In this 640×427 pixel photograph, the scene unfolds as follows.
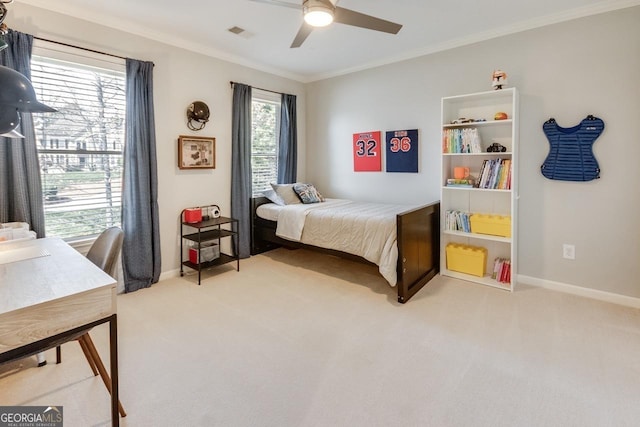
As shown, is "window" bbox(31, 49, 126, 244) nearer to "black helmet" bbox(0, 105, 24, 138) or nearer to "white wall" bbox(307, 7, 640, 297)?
"black helmet" bbox(0, 105, 24, 138)

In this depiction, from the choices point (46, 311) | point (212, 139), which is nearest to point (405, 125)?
point (212, 139)

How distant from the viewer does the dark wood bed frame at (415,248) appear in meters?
2.90

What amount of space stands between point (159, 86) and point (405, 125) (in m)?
2.78

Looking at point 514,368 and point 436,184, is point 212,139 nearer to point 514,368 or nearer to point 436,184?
point 436,184

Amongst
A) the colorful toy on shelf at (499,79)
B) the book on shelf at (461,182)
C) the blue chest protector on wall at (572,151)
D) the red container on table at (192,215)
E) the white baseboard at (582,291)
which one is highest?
the colorful toy on shelf at (499,79)

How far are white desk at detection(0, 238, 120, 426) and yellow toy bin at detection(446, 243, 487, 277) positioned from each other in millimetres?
3169

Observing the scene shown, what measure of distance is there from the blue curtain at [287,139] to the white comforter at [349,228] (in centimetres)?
82

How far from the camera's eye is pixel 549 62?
10.1ft

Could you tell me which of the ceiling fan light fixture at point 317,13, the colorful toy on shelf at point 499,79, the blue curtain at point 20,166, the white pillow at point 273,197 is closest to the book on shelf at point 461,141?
the colorful toy on shelf at point 499,79

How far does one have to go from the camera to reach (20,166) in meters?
2.54

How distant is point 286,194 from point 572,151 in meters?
3.03

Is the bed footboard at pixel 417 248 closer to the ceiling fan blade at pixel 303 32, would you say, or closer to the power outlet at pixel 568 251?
the power outlet at pixel 568 251

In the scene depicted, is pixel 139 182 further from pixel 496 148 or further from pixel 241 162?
pixel 496 148

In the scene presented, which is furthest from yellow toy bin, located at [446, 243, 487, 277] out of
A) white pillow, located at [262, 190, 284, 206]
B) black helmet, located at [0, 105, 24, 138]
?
black helmet, located at [0, 105, 24, 138]
